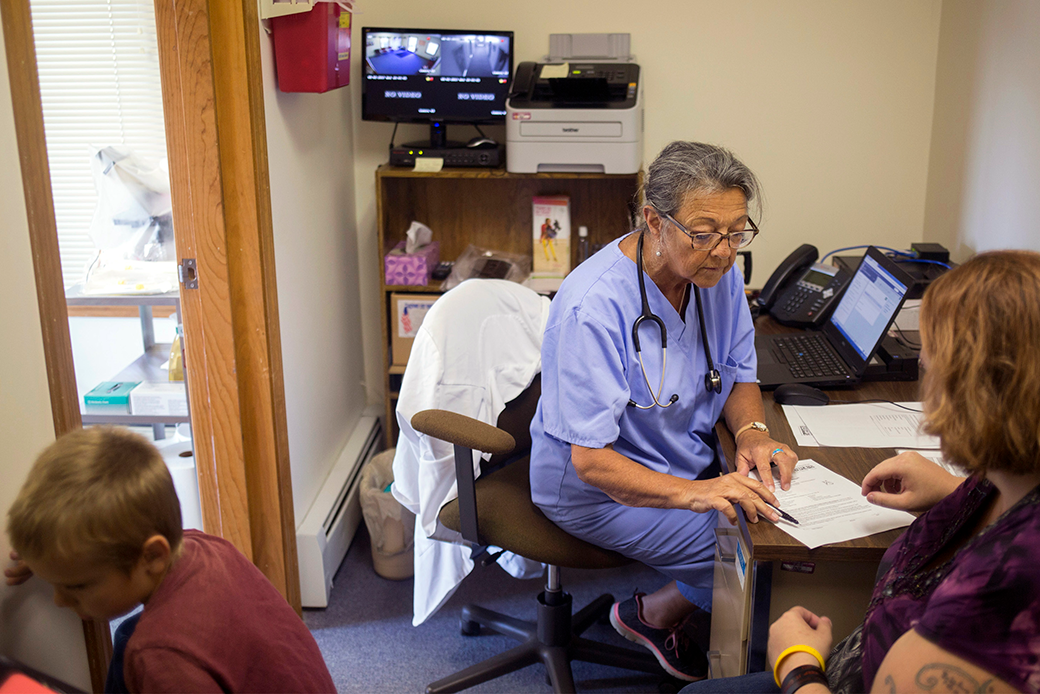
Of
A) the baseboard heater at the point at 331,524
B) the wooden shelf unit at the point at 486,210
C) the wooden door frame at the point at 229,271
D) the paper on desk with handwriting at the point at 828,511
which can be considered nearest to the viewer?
the paper on desk with handwriting at the point at 828,511

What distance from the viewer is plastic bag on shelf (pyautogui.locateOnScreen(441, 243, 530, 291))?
2.68m

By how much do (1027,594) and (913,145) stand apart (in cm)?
228

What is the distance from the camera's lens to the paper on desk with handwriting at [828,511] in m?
1.26

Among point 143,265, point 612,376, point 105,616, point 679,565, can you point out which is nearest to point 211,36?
point 143,265

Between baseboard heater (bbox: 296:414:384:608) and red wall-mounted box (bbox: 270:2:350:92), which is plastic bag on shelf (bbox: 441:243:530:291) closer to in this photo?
baseboard heater (bbox: 296:414:384:608)

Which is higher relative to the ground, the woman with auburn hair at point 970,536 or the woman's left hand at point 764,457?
the woman with auburn hair at point 970,536

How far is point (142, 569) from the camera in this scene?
102cm

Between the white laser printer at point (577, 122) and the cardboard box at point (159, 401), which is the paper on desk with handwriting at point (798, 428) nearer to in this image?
the white laser printer at point (577, 122)

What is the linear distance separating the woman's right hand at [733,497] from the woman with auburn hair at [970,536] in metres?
0.21

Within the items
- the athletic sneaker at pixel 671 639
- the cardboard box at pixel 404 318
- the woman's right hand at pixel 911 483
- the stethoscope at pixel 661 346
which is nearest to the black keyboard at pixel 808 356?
the stethoscope at pixel 661 346

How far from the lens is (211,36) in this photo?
1.78 metres

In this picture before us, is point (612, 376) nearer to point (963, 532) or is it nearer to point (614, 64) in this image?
point (963, 532)

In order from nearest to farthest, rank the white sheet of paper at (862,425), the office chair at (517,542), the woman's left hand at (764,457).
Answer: the woman's left hand at (764,457) → the white sheet of paper at (862,425) → the office chair at (517,542)

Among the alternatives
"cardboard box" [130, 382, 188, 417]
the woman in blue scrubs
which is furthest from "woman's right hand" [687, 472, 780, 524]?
"cardboard box" [130, 382, 188, 417]
